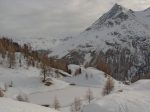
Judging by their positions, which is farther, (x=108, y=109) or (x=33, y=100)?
(x=33, y=100)

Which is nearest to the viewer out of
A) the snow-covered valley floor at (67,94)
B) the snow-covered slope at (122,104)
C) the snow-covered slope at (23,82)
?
the snow-covered slope at (122,104)

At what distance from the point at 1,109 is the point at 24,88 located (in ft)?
410

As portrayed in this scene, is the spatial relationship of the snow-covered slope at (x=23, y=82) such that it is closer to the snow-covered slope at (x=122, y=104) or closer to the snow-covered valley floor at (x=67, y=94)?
the snow-covered valley floor at (x=67, y=94)

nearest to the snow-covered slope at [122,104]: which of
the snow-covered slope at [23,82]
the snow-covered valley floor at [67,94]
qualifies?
the snow-covered valley floor at [67,94]

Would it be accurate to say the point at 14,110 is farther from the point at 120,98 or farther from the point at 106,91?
the point at 106,91

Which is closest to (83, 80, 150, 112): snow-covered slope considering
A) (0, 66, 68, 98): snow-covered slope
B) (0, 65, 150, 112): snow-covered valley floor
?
(0, 65, 150, 112): snow-covered valley floor

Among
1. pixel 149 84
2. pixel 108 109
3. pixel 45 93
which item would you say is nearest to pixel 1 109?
pixel 108 109

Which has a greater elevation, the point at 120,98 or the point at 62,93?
the point at 120,98

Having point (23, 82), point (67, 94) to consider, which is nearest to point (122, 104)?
point (67, 94)

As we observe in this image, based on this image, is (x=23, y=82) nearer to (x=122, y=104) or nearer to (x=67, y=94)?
(x=67, y=94)

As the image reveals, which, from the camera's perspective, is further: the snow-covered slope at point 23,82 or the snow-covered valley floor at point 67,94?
the snow-covered slope at point 23,82

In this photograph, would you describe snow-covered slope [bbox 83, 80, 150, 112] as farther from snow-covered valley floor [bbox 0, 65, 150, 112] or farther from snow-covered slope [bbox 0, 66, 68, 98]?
snow-covered slope [bbox 0, 66, 68, 98]

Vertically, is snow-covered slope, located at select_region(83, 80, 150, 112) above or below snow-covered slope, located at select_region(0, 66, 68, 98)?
above

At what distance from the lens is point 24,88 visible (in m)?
163
